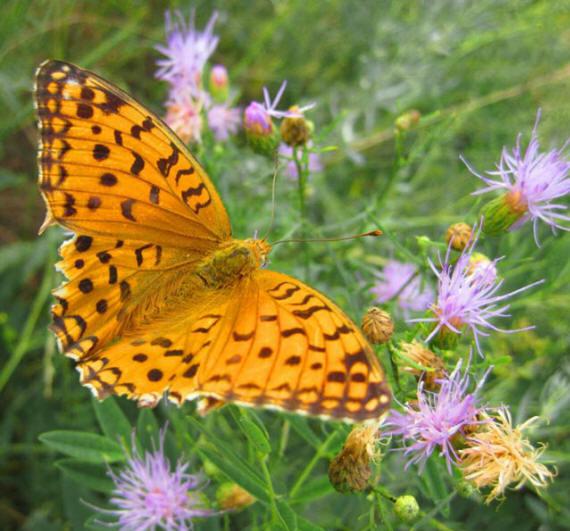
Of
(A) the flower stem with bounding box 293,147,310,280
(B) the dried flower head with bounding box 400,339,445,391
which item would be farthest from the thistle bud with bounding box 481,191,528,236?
(A) the flower stem with bounding box 293,147,310,280

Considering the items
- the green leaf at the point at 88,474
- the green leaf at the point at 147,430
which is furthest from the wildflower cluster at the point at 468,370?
the green leaf at the point at 88,474

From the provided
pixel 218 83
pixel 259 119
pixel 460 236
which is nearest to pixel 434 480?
pixel 460 236

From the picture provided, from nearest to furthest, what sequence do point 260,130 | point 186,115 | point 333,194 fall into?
1. point 260,130
2. point 186,115
3. point 333,194

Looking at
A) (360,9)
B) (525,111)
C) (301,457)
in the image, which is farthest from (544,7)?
(301,457)

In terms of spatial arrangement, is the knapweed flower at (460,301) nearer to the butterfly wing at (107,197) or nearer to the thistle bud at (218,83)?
the butterfly wing at (107,197)

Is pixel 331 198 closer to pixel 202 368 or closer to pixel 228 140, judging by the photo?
pixel 228 140

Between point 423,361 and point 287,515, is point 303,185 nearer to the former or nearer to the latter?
point 423,361
